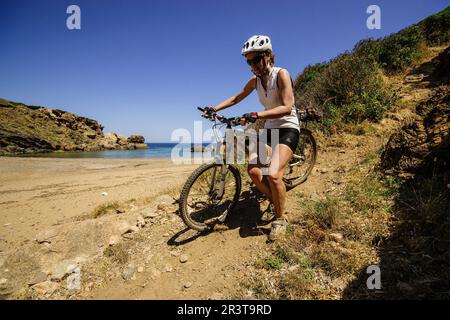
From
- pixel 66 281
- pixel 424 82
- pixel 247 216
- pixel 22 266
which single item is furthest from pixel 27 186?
pixel 424 82

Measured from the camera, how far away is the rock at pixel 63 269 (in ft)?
12.4

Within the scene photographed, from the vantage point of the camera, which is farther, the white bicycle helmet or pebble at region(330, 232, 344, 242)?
the white bicycle helmet

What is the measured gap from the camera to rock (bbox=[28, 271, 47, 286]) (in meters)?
3.70

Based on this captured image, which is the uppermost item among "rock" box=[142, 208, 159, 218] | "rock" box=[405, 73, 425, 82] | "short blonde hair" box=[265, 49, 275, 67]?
"rock" box=[405, 73, 425, 82]

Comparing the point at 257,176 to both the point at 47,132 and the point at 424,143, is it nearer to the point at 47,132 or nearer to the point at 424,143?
the point at 424,143

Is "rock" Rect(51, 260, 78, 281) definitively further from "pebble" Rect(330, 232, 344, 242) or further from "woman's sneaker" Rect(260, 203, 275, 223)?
"pebble" Rect(330, 232, 344, 242)

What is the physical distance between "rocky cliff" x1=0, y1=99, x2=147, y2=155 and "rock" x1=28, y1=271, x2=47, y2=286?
3318 cm

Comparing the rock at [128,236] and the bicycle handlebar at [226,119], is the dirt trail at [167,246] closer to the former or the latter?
the rock at [128,236]

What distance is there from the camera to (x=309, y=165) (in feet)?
19.3

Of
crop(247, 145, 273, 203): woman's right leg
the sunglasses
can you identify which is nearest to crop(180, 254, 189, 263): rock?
crop(247, 145, 273, 203): woman's right leg

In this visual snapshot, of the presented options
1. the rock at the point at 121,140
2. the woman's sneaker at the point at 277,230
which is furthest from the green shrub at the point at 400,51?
the rock at the point at 121,140

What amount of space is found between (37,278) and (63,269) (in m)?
0.34

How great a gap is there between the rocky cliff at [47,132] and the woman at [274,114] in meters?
35.3
